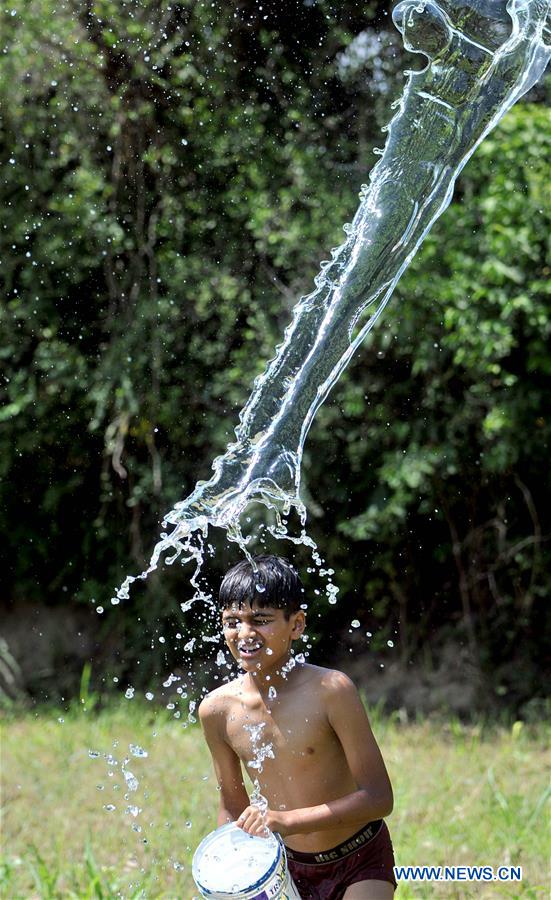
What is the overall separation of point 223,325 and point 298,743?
322 centimetres

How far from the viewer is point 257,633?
1971 mm

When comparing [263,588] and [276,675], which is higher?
[263,588]

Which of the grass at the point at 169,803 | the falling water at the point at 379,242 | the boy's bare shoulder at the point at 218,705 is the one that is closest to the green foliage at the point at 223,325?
the grass at the point at 169,803

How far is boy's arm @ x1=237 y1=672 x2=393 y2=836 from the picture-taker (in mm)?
1862

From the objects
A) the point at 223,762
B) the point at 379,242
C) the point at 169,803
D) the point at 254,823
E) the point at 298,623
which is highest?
the point at 379,242

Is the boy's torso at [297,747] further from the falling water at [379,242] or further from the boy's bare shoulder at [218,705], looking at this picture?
the falling water at [379,242]

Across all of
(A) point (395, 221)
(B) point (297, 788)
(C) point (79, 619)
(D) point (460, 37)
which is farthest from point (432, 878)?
(C) point (79, 619)

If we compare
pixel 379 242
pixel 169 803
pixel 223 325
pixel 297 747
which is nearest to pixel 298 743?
pixel 297 747

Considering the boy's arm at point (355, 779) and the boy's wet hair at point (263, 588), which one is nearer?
the boy's arm at point (355, 779)

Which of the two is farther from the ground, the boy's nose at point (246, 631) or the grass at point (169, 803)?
the boy's nose at point (246, 631)

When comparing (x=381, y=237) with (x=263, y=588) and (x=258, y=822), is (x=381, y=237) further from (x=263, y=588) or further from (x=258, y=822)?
(x=258, y=822)

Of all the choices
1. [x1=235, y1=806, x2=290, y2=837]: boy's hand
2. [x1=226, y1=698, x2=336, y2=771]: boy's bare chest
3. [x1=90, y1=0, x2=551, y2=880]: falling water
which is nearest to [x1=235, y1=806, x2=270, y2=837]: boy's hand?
[x1=235, y1=806, x2=290, y2=837]: boy's hand

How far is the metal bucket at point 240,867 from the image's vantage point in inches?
65.9

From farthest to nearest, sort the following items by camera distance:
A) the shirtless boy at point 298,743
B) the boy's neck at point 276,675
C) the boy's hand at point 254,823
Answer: the boy's neck at point 276,675 → the shirtless boy at point 298,743 → the boy's hand at point 254,823
